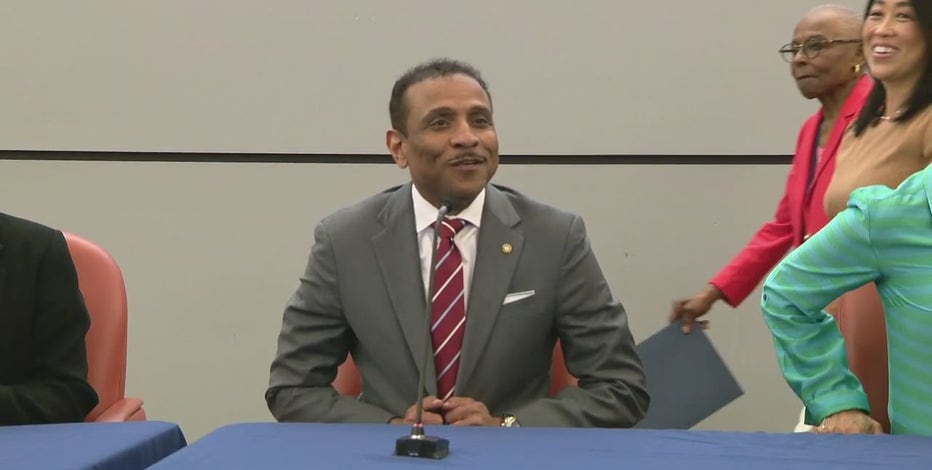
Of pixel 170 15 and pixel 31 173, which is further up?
pixel 170 15

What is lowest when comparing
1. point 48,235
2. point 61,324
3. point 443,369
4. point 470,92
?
point 443,369

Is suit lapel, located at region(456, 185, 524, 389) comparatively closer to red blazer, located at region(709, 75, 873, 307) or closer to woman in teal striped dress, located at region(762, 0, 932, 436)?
woman in teal striped dress, located at region(762, 0, 932, 436)

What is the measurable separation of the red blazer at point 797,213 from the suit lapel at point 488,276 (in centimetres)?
76

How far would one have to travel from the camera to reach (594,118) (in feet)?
10.2

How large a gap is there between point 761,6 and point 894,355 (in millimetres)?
1739

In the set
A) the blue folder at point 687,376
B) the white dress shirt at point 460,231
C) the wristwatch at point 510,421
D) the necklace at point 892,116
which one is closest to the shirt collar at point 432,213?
the white dress shirt at point 460,231

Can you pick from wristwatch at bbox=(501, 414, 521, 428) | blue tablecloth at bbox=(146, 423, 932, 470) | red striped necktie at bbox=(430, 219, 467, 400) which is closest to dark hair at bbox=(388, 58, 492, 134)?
red striped necktie at bbox=(430, 219, 467, 400)

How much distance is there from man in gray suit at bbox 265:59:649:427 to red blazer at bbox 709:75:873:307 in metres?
0.68

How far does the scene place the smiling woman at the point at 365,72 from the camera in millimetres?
3070

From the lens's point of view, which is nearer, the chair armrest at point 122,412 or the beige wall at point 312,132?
the chair armrest at point 122,412

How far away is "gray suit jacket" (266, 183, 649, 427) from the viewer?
74.3 inches

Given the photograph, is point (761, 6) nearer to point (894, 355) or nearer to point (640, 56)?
point (640, 56)

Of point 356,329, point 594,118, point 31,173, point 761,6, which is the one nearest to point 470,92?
point 356,329

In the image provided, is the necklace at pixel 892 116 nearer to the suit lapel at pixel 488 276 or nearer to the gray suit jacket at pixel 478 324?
the gray suit jacket at pixel 478 324
